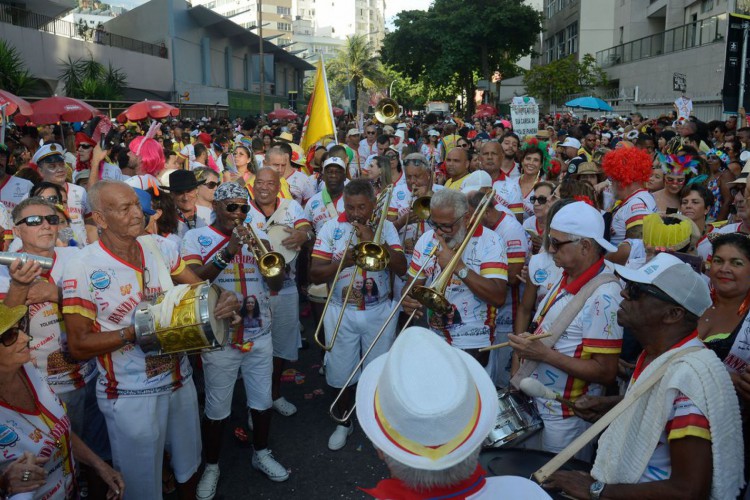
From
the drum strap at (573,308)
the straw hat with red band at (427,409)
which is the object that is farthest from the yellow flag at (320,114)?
the straw hat with red band at (427,409)

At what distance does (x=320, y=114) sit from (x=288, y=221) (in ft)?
16.1

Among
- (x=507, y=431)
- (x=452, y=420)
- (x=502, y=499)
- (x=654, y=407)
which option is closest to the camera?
(x=452, y=420)

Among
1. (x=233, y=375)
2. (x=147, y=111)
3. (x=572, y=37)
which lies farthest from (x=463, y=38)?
(x=233, y=375)

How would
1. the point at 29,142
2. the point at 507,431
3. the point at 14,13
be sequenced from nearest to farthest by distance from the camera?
the point at 507,431
the point at 29,142
the point at 14,13

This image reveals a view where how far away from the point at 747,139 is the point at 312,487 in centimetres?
1037

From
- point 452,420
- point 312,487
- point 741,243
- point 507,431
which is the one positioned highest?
point 741,243

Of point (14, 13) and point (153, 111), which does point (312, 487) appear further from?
point (14, 13)

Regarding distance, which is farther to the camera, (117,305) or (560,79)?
(560,79)

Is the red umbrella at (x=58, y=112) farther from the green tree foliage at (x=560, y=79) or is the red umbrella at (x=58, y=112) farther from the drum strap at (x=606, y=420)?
the green tree foliage at (x=560, y=79)

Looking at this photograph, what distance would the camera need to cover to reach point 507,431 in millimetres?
3289

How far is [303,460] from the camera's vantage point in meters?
4.84

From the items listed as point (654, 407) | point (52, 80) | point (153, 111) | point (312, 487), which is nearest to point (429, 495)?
point (654, 407)

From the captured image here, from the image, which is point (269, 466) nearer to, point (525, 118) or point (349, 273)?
point (349, 273)

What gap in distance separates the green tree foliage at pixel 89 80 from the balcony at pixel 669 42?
25.8 m
